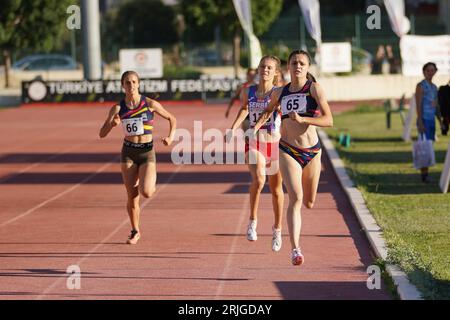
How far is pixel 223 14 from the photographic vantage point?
58531 mm

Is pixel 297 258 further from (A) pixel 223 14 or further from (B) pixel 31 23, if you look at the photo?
(A) pixel 223 14

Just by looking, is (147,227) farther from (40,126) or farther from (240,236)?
(40,126)

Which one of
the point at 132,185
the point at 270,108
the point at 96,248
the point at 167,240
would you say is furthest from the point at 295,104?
the point at 96,248

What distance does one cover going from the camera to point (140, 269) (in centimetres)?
1170

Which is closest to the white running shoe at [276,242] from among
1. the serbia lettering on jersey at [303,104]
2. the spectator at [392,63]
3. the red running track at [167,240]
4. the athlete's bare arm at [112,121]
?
the red running track at [167,240]

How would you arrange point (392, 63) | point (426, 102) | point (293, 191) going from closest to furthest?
point (293, 191) < point (426, 102) < point (392, 63)

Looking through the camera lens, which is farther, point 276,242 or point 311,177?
point 276,242

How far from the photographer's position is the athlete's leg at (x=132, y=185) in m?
13.5

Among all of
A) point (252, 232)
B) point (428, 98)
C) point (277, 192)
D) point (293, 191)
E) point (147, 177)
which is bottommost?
point (252, 232)

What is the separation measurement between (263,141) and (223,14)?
45823mm

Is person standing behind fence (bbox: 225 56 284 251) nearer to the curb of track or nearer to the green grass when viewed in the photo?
the curb of track

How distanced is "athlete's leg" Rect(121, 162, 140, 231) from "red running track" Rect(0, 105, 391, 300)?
353mm

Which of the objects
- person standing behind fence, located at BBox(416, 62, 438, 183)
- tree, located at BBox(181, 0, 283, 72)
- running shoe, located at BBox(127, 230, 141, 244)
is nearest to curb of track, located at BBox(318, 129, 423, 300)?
person standing behind fence, located at BBox(416, 62, 438, 183)

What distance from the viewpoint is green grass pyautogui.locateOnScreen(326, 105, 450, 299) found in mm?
11008
